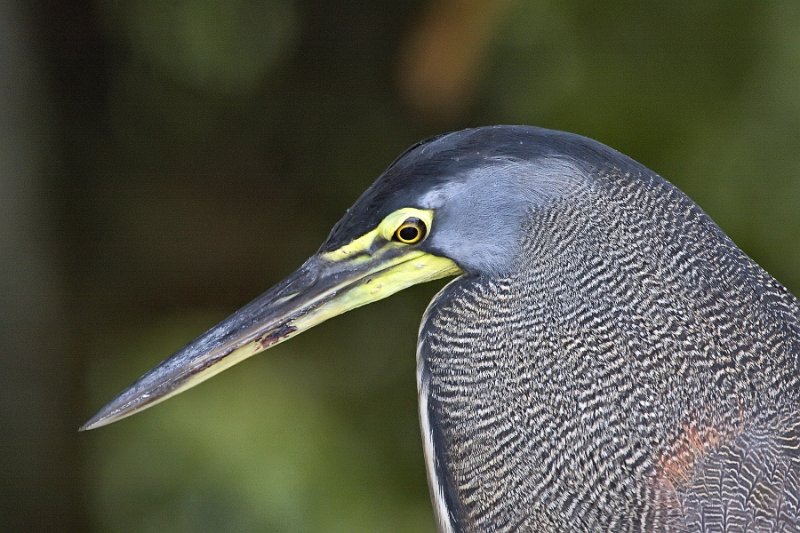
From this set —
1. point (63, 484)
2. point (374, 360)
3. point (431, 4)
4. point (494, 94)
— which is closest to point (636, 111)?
point (494, 94)

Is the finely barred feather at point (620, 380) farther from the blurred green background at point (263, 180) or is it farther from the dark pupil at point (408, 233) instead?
the blurred green background at point (263, 180)

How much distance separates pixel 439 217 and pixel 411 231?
0.04 metres

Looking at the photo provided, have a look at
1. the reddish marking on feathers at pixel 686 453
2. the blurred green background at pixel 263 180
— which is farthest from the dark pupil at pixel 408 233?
the blurred green background at pixel 263 180

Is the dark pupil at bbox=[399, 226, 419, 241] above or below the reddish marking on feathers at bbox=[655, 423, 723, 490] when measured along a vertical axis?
above

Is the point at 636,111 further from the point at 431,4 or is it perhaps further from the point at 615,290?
the point at 615,290

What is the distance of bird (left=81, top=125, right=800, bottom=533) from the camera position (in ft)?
3.67

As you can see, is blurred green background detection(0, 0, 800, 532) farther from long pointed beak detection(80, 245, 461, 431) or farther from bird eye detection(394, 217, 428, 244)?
bird eye detection(394, 217, 428, 244)

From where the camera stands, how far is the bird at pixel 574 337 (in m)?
1.12

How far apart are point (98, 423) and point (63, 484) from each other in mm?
1574

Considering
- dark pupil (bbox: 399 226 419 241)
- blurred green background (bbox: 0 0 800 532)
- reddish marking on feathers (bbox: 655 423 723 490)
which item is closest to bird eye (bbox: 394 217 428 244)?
dark pupil (bbox: 399 226 419 241)

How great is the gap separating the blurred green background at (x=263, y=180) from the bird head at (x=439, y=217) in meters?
1.34

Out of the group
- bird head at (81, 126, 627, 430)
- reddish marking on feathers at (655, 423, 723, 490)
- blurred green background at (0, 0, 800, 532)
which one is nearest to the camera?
reddish marking on feathers at (655, 423, 723, 490)

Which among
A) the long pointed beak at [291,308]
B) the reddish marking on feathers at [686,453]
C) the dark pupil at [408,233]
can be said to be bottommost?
the reddish marking on feathers at [686,453]

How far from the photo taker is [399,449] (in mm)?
2854
